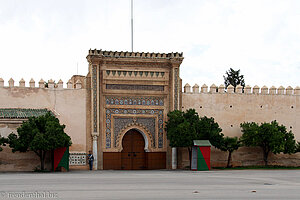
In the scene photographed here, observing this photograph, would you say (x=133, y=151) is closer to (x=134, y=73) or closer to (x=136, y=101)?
(x=136, y=101)

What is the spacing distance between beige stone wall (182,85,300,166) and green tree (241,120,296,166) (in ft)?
2.55

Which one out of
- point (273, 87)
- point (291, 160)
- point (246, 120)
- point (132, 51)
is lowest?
point (291, 160)

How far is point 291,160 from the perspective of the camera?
77.5 ft

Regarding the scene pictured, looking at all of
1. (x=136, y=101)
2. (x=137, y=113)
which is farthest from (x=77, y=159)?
(x=136, y=101)

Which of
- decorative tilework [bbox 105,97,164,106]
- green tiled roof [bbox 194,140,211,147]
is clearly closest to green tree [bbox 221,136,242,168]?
green tiled roof [bbox 194,140,211,147]

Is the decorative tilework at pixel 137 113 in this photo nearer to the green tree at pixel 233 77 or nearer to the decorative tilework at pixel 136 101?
the decorative tilework at pixel 136 101

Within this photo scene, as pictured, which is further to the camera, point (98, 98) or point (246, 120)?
point (246, 120)

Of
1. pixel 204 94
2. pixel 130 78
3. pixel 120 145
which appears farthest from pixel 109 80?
pixel 204 94

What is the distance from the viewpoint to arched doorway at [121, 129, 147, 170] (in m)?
21.9

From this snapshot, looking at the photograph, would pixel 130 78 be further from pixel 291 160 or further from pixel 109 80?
pixel 291 160

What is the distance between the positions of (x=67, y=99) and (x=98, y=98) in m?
1.40

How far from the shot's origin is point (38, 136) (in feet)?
57.8

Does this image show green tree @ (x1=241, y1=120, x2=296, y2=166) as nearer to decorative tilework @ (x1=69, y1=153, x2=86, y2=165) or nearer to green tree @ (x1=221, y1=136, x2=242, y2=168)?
green tree @ (x1=221, y1=136, x2=242, y2=168)

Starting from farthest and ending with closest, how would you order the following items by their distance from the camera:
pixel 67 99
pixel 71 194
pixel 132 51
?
pixel 132 51
pixel 67 99
pixel 71 194
